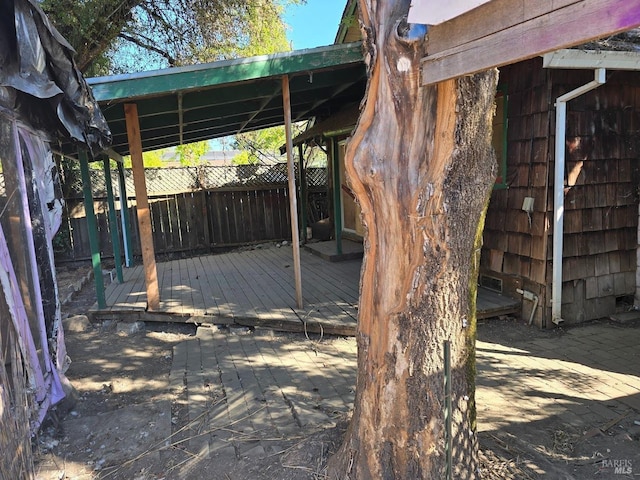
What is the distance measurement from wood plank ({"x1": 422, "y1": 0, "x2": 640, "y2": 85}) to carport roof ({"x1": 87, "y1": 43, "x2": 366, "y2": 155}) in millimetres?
3026

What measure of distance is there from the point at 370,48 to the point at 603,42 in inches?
136

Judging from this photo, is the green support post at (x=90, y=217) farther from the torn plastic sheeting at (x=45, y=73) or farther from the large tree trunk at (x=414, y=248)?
the large tree trunk at (x=414, y=248)

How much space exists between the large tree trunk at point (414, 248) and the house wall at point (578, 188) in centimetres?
303

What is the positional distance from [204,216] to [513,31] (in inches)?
388

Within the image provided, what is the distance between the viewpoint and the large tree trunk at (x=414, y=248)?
5.48 feet

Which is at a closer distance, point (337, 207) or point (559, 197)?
point (559, 197)

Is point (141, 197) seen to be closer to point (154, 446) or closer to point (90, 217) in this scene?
point (90, 217)

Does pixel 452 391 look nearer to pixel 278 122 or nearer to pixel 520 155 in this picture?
pixel 520 155

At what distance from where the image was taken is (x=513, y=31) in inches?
50.2

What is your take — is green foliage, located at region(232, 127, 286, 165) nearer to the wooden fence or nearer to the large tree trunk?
the wooden fence

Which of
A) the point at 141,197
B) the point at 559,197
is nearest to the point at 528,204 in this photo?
the point at 559,197

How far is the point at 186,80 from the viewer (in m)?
4.01

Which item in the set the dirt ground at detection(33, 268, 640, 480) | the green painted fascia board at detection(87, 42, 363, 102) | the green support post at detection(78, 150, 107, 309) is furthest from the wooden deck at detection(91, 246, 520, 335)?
the green painted fascia board at detection(87, 42, 363, 102)

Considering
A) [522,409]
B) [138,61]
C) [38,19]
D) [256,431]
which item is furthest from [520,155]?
[138,61]
